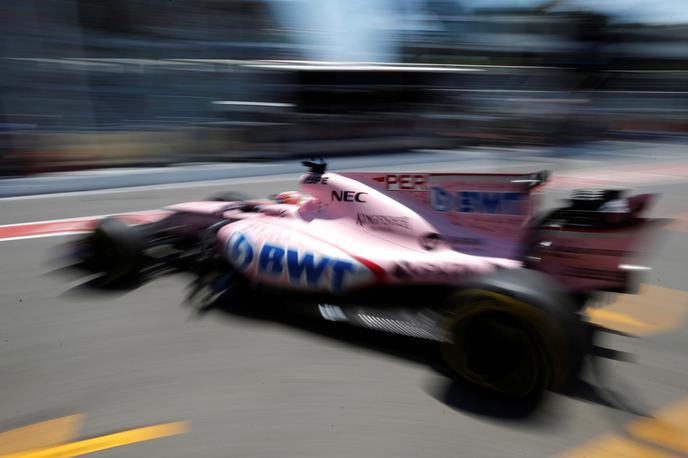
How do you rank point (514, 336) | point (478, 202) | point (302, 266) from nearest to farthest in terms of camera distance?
point (514, 336) < point (478, 202) < point (302, 266)

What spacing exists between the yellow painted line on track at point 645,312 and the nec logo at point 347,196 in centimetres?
170

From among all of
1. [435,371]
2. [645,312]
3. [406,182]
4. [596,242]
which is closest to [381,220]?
[406,182]

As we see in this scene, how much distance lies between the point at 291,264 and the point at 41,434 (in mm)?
1513

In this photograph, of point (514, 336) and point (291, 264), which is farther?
point (291, 264)

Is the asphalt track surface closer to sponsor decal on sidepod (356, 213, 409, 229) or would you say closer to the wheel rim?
the wheel rim

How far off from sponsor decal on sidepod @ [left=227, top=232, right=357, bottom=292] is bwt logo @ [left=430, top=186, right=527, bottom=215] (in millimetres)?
667

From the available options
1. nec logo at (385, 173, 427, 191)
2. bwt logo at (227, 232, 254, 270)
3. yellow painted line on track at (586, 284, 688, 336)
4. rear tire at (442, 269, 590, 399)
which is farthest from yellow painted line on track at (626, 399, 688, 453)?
bwt logo at (227, 232, 254, 270)

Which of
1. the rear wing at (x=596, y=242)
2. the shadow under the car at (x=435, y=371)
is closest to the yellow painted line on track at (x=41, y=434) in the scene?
A: the shadow under the car at (x=435, y=371)

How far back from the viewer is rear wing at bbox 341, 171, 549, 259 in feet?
9.32

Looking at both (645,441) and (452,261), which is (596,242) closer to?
(452,261)

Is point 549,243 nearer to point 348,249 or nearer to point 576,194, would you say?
A: point 576,194

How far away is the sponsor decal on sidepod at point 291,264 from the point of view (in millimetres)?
2990

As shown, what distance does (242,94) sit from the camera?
14.4 meters

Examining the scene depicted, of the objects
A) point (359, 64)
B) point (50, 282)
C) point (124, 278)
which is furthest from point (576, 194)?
point (359, 64)
